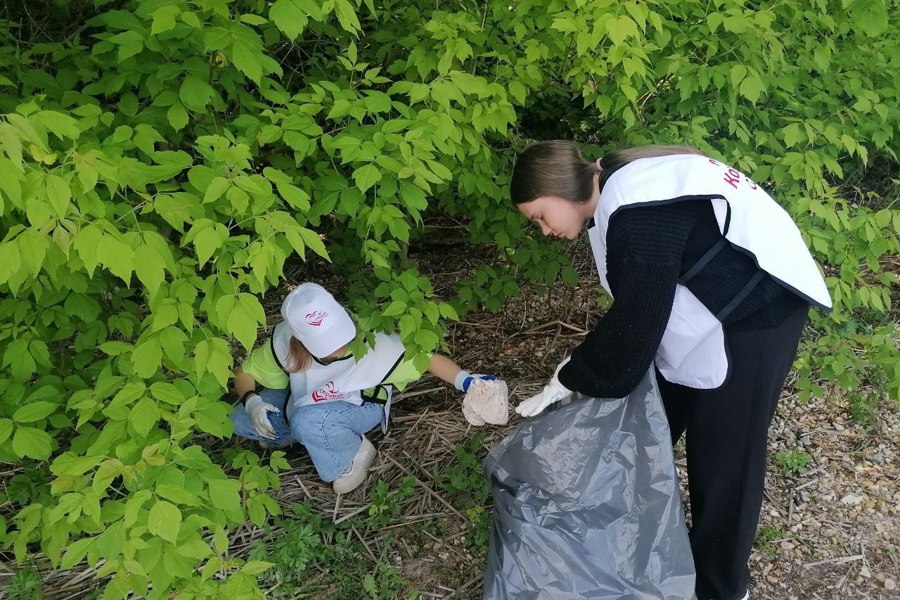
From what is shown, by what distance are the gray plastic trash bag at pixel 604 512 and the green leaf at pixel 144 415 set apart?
105 centimetres

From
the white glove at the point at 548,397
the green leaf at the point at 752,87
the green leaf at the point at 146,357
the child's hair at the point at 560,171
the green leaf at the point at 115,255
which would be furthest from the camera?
the green leaf at the point at 752,87

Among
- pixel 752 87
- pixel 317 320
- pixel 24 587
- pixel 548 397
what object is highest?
pixel 752 87

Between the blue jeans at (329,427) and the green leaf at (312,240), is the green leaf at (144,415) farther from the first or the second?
the blue jeans at (329,427)

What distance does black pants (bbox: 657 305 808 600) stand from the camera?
179cm

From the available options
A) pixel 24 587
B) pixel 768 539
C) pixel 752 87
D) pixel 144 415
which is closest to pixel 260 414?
pixel 24 587

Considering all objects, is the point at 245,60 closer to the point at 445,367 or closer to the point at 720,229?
the point at 720,229

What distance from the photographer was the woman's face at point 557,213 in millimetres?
1929

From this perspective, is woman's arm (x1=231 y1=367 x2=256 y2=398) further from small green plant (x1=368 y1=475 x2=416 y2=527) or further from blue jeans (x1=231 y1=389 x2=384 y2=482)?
small green plant (x1=368 y1=475 x2=416 y2=527)

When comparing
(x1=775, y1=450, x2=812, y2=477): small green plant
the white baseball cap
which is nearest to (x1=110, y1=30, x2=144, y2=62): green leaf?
the white baseball cap

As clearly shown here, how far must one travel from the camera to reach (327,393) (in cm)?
269

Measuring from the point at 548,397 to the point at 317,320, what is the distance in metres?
0.88

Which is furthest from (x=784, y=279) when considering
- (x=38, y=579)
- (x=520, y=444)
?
(x=38, y=579)

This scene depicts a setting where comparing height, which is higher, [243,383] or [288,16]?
[288,16]

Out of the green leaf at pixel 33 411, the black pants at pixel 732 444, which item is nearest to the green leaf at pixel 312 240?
the green leaf at pixel 33 411
